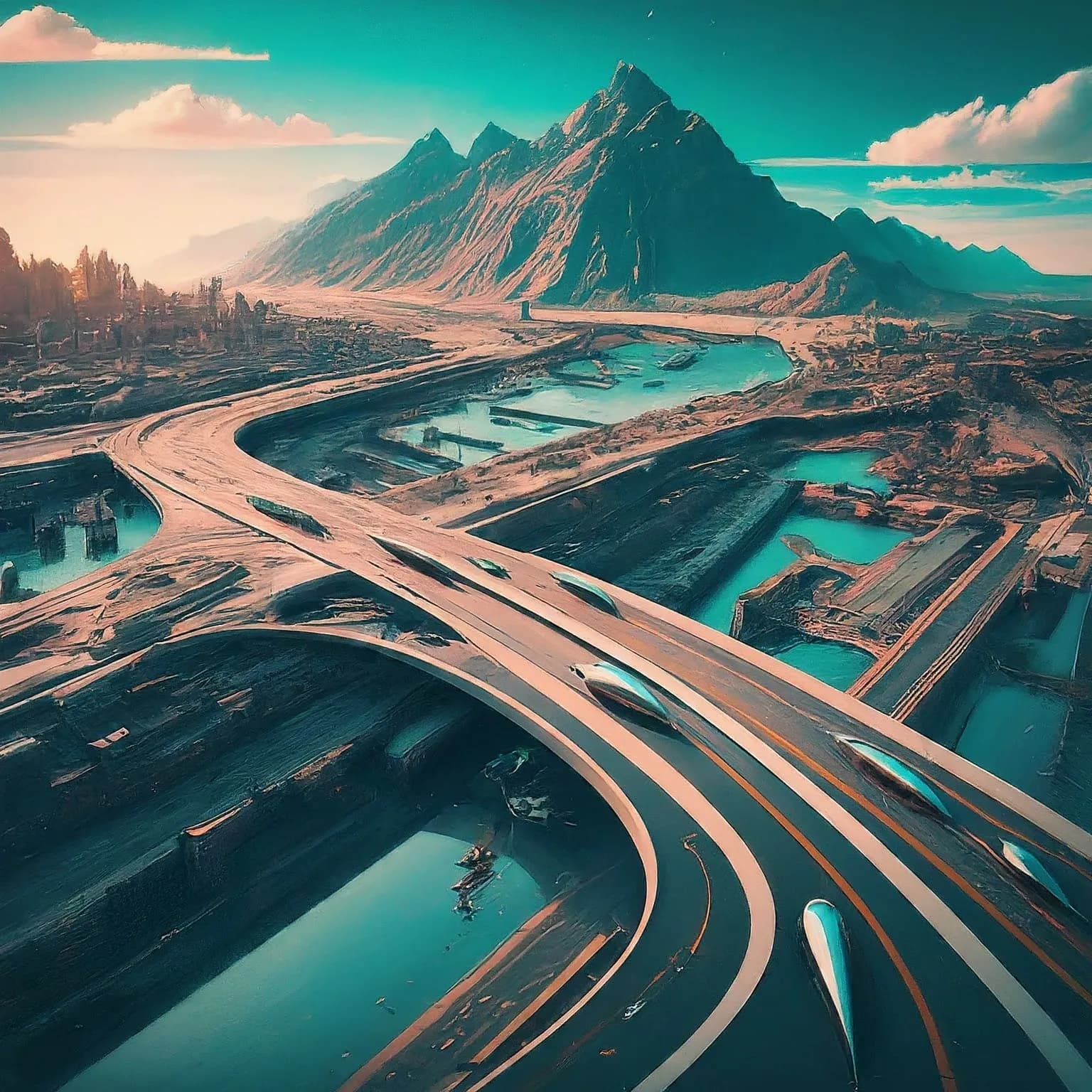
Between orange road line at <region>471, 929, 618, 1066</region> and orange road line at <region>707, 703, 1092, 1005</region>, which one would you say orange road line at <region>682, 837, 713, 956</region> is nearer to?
orange road line at <region>471, 929, 618, 1066</region>

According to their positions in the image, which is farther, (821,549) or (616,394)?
(616,394)

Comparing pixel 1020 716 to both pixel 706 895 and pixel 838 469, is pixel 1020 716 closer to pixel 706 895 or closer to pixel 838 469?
pixel 706 895

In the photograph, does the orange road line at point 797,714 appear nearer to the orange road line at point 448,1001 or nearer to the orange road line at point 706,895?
the orange road line at point 706,895

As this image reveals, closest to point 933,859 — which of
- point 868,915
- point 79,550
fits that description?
point 868,915

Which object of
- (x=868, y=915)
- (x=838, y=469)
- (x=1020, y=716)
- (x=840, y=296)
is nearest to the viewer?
(x=868, y=915)

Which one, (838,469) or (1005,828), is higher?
(838,469)

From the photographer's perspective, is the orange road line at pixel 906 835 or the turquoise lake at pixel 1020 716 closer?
the orange road line at pixel 906 835

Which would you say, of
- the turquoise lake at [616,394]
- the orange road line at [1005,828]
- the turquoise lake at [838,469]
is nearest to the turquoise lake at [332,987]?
the orange road line at [1005,828]
